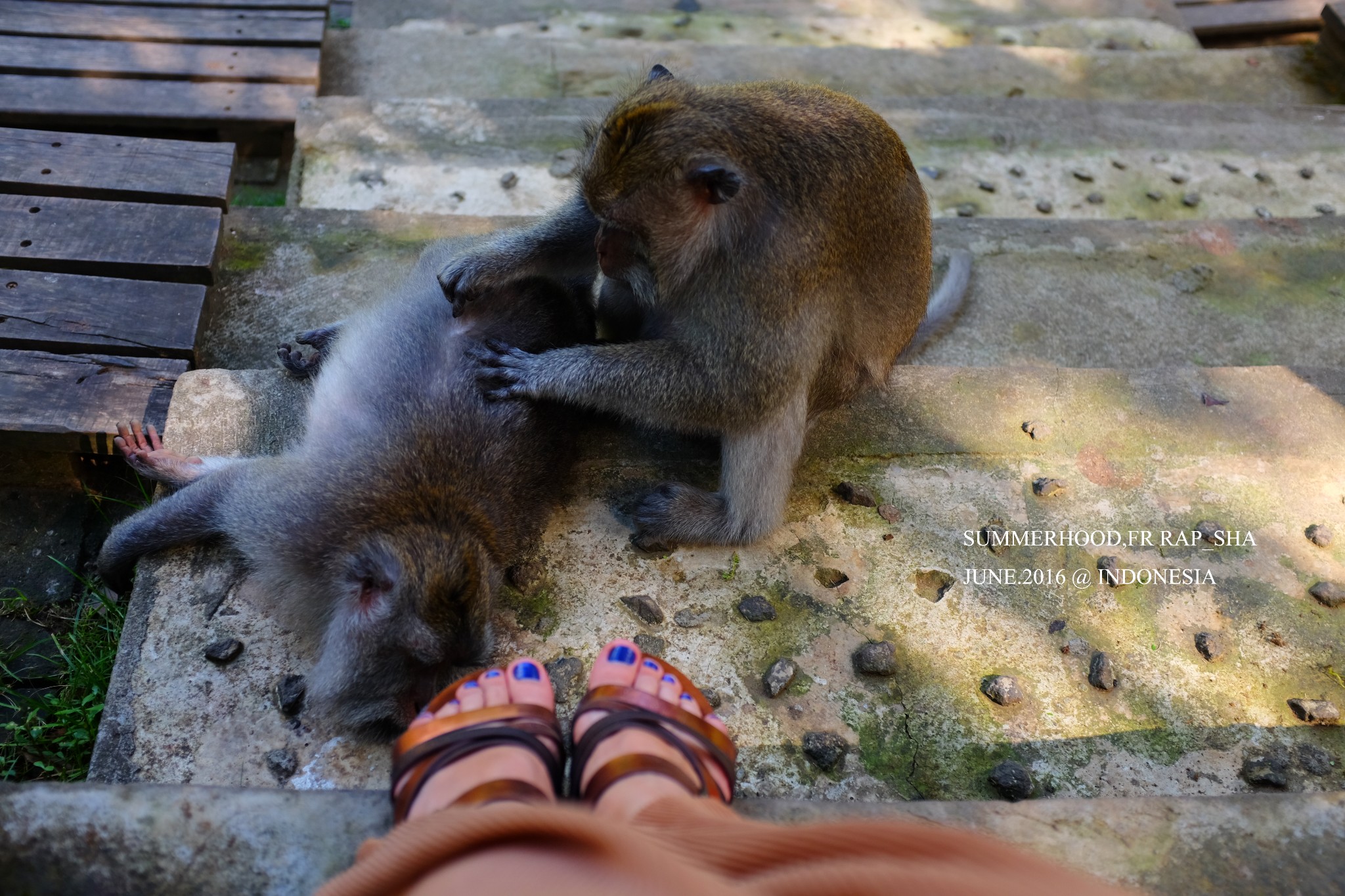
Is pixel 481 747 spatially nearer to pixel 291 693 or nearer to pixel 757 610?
pixel 291 693

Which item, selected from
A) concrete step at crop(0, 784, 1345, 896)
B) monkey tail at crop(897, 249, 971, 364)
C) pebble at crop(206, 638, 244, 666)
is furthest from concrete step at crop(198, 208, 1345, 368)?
concrete step at crop(0, 784, 1345, 896)

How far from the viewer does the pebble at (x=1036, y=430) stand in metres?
3.39

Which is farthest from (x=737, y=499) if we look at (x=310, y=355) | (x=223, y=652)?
(x=310, y=355)

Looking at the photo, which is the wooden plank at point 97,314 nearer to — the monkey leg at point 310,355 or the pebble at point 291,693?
the monkey leg at point 310,355

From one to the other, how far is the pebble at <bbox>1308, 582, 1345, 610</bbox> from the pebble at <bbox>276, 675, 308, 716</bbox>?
2.82 meters

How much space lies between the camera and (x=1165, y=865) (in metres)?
2.01

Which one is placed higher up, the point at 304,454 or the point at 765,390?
the point at 765,390

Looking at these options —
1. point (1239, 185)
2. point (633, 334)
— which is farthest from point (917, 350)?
point (1239, 185)

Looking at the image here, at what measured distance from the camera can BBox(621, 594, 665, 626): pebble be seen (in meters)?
2.82

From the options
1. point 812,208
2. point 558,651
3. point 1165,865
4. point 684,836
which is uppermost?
point 812,208

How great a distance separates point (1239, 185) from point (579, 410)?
4473 millimetres

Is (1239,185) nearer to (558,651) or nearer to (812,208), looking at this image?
(812,208)

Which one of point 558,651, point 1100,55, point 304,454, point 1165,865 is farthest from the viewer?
point 1100,55

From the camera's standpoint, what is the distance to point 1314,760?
2.61 m
